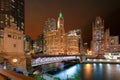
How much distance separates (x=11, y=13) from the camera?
9588cm

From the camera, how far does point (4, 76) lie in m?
12.3

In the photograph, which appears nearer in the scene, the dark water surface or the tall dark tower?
the dark water surface

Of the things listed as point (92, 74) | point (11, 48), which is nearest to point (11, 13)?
point (92, 74)

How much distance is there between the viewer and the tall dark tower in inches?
3472

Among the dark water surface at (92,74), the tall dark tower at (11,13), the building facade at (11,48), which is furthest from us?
the tall dark tower at (11,13)

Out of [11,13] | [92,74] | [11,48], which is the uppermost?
[11,13]

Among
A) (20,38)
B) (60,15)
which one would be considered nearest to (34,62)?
(20,38)

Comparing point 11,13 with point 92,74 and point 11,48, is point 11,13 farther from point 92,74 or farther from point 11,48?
point 11,48

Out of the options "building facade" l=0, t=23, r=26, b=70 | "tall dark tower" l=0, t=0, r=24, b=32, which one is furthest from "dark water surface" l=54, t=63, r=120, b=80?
"tall dark tower" l=0, t=0, r=24, b=32

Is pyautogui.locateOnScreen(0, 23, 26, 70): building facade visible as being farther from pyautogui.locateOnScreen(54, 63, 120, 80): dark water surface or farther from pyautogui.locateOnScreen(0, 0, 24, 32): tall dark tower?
Result: pyautogui.locateOnScreen(0, 0, 24, 32): tall dark tower

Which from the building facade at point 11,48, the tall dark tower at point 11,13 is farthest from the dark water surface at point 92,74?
the tall dark tower at point 11,13

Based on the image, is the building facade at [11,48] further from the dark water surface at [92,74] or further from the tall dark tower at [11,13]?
the tall dark tower at [11,13]

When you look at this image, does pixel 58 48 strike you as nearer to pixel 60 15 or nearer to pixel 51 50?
pixel 51 50

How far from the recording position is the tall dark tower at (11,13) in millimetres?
88188
